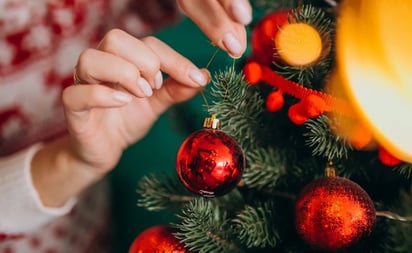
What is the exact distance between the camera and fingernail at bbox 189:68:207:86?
53 cm

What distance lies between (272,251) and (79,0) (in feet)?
1.40

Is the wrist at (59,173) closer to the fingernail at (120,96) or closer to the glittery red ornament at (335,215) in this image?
the fingernail at (120,96)

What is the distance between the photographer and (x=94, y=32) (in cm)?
83

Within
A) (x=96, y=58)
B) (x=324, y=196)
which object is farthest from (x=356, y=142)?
(x=96, y=58)

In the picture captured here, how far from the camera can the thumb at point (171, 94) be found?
572 millimetres

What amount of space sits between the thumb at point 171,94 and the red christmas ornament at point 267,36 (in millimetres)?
63

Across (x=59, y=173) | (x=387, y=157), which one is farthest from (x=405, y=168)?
(x=59, y=173)

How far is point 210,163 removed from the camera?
0.46 metres

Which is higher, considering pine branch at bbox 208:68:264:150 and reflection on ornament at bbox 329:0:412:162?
reflection on ornament at bbox 329:0:412:162

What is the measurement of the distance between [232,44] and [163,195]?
17 cm

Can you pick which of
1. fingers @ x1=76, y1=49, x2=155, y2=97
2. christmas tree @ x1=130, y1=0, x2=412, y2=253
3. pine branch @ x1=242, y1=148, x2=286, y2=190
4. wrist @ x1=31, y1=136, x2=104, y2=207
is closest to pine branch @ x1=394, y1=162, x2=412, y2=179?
christmas tree @ x1=130, y1=0, x2=412, y2=253

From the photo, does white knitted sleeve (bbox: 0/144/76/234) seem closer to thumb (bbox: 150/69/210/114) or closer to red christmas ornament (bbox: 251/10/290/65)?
thumb (bbox: 150/69/210/114)

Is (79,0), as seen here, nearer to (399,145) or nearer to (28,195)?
Answer: (28,195)

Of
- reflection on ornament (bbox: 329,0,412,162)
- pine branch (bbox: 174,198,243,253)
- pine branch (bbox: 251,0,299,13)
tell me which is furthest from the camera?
pine branch (bbox: 251,0,299,13)
